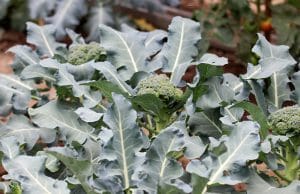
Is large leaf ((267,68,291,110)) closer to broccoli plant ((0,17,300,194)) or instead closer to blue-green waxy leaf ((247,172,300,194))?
broccoli plant ((0,17,300,194))

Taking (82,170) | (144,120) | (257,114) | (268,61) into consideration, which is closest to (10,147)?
(82,170)

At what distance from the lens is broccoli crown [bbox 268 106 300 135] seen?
2.00 meters

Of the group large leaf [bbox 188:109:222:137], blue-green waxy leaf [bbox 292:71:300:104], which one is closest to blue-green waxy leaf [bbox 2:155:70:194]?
large leaf [bbox 188:109:222:137]

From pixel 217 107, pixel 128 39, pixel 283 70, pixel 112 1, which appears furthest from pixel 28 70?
pixel 112 1

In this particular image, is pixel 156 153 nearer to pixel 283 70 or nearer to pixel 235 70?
pixel 283 70

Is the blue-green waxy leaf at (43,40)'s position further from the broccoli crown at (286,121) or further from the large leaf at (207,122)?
the broccoli crown at (286,121)

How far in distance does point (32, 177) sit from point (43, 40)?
0.94m

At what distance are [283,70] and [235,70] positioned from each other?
1364mm

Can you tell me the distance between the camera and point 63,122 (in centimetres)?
220

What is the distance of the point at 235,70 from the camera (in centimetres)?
369

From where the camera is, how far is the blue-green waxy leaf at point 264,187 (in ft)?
6.24

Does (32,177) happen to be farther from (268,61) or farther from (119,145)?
(268,61)

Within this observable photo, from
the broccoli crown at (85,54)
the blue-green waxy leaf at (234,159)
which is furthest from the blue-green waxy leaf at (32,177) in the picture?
the broccoli crown at (85,54)

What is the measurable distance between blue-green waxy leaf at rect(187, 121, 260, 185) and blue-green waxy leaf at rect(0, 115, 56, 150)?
0.77 metres
